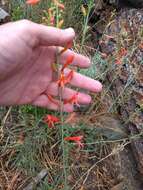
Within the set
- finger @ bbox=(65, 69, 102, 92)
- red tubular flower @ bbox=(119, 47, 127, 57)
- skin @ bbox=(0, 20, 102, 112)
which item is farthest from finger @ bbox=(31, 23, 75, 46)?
red tubular flower @ bbox=(119, 47, 127, 57)

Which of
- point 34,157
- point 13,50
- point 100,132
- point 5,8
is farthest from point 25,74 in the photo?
point 5,8

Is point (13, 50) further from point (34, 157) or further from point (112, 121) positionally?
point (112, 121)

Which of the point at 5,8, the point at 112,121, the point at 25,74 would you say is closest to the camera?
the point at 25,74

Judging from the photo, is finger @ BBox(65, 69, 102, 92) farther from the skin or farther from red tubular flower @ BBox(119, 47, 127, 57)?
red tubular flower @ BBox(119, 47, 127, 57)

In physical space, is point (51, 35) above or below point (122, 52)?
above

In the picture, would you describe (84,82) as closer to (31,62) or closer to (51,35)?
(31,62)

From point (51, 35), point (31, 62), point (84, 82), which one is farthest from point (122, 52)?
point (51, 35)

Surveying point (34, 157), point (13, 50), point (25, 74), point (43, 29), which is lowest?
point (34, 157)
